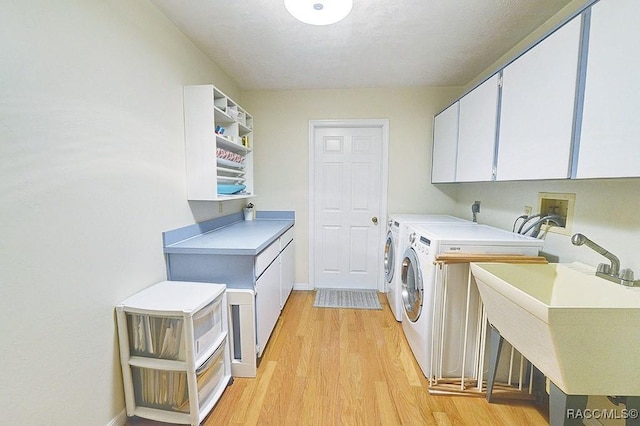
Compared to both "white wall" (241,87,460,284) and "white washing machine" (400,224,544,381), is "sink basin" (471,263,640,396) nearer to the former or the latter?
"white washing machine" (400,224,544,381)

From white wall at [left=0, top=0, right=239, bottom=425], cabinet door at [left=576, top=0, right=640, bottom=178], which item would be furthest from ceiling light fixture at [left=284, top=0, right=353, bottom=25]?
cabinet door at [left=576, top=0, right=640, bottom=178]

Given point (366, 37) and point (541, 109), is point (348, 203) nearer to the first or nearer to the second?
point (366, 37)

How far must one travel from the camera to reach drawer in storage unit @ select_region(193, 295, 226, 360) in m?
1.37

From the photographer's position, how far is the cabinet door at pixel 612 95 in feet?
3.03

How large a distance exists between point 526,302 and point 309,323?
190cm

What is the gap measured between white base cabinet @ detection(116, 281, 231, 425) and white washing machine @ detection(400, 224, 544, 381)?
1.36 meters

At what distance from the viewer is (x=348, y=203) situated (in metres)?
3.20

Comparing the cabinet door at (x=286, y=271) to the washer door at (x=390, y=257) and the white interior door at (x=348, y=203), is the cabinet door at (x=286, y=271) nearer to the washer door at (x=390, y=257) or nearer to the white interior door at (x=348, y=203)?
the white interior door at (x=348, y=203)

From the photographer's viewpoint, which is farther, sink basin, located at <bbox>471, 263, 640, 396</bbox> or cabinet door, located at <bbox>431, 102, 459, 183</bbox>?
cabinet door, located at <bbox>431, 102, 459, 183</bbox>

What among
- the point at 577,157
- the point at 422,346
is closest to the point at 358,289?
the point at 422,346

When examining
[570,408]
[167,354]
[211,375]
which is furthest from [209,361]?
[570,408]

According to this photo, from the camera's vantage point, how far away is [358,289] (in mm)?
3260

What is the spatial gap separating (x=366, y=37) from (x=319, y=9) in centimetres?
74

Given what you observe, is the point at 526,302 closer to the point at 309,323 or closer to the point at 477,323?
the point at 477,323
